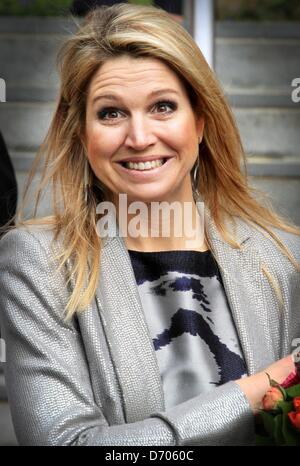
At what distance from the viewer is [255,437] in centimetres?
218

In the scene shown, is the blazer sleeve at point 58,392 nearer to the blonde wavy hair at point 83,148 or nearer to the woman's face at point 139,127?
the blonde wavy hair at point 83,148

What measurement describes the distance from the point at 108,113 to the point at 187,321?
501 mm

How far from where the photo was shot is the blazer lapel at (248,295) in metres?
2.37

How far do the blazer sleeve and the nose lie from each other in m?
0.31

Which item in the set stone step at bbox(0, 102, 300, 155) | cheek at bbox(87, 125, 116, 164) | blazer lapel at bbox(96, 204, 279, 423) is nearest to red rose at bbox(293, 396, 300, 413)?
blazer lapel at bbox(96, 204, 279, 423)

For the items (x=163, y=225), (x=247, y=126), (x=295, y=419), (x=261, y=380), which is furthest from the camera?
(x=247, y=126)

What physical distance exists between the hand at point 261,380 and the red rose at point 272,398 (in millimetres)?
98

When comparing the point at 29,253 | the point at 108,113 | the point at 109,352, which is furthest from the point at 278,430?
the point at 108,113

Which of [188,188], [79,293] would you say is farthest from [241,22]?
[79,293]

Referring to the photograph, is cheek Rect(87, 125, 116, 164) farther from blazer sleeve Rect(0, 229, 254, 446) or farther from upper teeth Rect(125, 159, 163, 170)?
blazer sleeve Rect(0, 229, 254, 446)

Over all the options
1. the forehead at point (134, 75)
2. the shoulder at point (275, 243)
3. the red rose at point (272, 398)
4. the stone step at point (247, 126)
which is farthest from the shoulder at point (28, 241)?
the stone step at point (247, 126)

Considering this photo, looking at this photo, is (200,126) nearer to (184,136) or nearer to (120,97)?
(184,136)

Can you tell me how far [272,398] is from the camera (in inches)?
81.1
